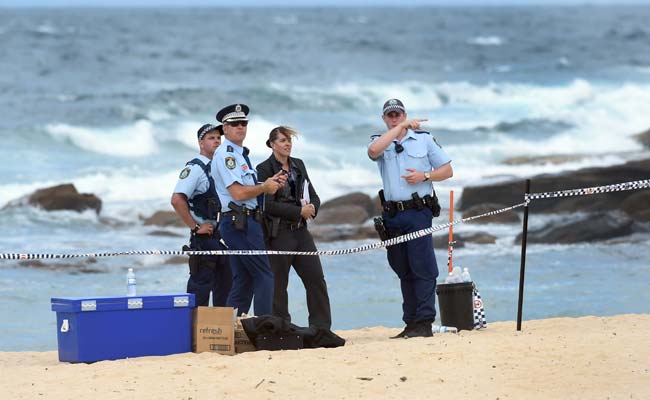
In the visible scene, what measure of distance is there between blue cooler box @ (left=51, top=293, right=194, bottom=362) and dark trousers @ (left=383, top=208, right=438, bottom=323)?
1.61 m

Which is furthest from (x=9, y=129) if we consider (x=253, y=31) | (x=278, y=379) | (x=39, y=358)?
(x=253, y=31)

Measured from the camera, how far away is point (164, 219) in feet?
69.9

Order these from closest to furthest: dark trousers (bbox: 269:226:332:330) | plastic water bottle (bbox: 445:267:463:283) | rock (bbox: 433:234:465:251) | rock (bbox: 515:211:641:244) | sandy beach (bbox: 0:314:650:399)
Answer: sandy beach (bbox: 0:314:650:399) → dark trousers (bbox: 269:226:332:330) → plastic water bottle (bbox: 445:267:463:283) → rock (bbox: 433:234:465:251) → rock (bbox: 515:211:641:244)

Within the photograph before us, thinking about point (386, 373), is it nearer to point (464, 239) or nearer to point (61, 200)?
point (464, 239)

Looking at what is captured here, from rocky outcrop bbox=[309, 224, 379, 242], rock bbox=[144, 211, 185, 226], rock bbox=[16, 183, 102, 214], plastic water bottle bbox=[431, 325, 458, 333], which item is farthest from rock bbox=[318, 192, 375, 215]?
plastic water bottle bbox=[431, 325, 458, 333]

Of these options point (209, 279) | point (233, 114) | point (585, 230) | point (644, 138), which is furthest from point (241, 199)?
point (644, 138)

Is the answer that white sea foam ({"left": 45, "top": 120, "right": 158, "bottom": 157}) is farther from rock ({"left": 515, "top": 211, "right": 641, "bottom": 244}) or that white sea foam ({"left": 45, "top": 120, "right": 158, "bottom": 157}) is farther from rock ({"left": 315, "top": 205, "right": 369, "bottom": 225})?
rock ({"left": 515, "top": 211, "right": 641, "bottom": 244})

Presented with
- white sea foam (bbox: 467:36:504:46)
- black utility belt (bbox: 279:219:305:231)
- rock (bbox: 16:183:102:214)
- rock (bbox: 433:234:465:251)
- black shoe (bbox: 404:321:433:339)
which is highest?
white sea foam (bbox: 467:36:504:46)

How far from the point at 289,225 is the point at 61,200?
12.5m

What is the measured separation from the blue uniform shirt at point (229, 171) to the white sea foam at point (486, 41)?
2773 inches

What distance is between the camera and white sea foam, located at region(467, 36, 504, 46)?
79.2 metres

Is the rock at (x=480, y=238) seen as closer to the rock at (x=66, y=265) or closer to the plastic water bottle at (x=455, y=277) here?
the rock at (x=66, y=265)

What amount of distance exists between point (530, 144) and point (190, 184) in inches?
1063

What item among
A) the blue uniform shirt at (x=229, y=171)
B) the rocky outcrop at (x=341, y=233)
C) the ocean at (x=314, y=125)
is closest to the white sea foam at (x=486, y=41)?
the ocean at (x=314, y=125)
